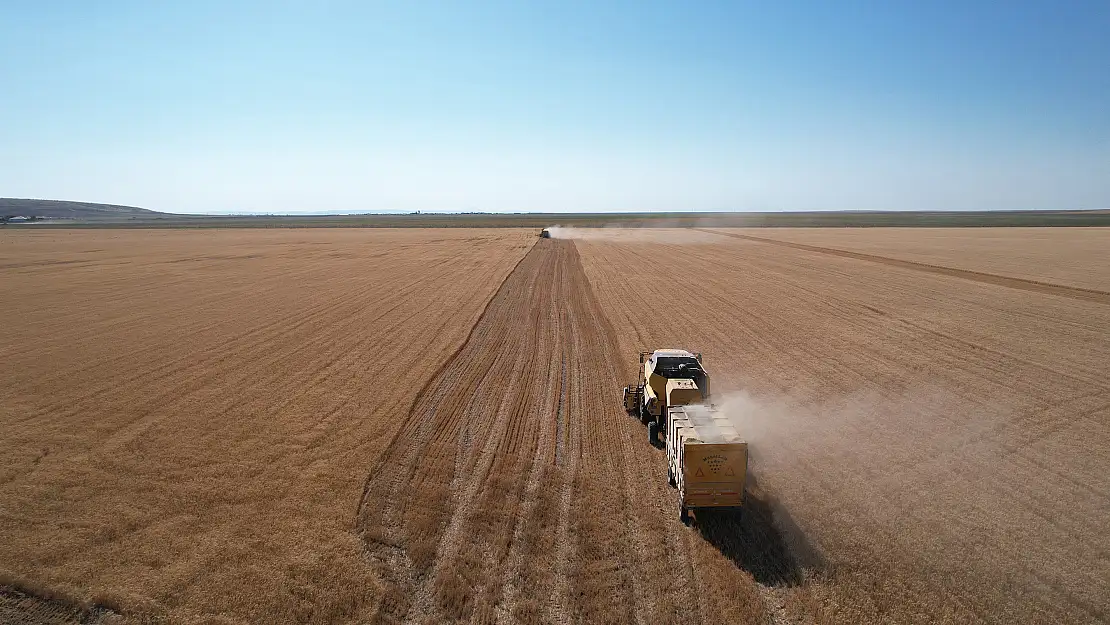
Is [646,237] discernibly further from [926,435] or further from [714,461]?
[714,461]

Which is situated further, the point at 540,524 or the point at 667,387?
the point at 667,387

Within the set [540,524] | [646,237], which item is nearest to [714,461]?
[540,524]

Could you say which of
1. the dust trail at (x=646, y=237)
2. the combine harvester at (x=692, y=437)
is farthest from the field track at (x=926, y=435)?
the dust trail at (x=646, y=237)

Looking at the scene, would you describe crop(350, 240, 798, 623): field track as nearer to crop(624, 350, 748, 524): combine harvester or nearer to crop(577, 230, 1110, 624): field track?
crop(624, 350, 748, 524): combine harvester

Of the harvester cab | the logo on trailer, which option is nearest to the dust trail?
the harvester cab

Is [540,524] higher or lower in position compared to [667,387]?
lower

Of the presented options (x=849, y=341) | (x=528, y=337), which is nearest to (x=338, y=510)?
(x=528, y=337)
